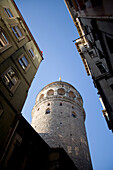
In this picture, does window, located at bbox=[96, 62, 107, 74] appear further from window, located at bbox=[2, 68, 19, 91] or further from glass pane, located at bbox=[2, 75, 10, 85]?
glass pane, located at bbox=[2, 75, 10, 85]

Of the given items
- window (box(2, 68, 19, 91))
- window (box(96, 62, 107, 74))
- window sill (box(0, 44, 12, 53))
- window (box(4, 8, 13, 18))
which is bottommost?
window (box(96, 62, 107, 74))

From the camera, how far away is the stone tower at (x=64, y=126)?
13.7 meters

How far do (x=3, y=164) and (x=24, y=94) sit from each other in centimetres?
439

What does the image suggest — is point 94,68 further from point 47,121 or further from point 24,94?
point 47,121

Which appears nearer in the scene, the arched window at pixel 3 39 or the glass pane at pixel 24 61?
the arched window at pixel 3 39

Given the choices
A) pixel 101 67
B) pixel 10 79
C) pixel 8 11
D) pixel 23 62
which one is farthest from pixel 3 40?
pixel 101 67

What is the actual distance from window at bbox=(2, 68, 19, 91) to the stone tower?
659cm

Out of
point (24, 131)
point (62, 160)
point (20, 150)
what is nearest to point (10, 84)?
point (24, 131)

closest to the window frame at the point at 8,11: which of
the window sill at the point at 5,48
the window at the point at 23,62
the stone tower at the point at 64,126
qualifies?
the window sill at the point at 5,48

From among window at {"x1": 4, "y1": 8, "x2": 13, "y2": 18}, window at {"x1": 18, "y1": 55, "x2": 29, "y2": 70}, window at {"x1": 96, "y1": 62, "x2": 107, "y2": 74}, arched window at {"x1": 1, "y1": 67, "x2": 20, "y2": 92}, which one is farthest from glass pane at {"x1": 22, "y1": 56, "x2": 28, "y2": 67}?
window at {"x1": 96, "y1": 62, "x2": 107, "y2": 74}

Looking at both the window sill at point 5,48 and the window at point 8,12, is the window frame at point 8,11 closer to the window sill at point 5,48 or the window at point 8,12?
the window at point 8,12

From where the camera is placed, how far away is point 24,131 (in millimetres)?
7629

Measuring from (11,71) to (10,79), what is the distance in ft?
2.20

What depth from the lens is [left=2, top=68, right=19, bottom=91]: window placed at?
7141 mm
